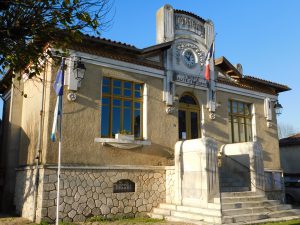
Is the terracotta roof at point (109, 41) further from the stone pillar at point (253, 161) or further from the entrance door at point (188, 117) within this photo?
the stone pillar at point (253, 161)

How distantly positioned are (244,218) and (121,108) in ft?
18.7

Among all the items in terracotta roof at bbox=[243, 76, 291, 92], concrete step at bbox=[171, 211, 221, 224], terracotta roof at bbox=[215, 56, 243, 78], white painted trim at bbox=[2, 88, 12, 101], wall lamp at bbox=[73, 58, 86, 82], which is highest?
terracotta roof at bbox=[215, 56, 243, 78]

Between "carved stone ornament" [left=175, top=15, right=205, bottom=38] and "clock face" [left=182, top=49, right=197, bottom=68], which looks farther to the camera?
"carved stone ornament" [left=175, top=15, right=205, bottom=38]

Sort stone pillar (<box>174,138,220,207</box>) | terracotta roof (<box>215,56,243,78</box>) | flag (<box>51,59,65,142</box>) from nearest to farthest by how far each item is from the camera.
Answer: flag (<box>51,59,65,142</box>) < stone pillar (<box>174,138,220,207</box>) < terracotta roof (<box>215,56,243,78</box>)

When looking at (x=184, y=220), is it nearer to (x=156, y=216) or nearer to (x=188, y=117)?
(x=156, y=216)

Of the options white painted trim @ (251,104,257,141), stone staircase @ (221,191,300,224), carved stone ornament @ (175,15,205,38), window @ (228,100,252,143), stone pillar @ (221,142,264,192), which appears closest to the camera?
stone staircase @ (221,191,300,224)

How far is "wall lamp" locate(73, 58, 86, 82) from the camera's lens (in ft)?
36.9

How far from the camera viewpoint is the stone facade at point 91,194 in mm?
A: 10188

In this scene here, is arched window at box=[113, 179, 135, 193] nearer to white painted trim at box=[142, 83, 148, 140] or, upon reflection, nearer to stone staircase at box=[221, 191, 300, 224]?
white painted trim at box=[142, 83, 148, 140]

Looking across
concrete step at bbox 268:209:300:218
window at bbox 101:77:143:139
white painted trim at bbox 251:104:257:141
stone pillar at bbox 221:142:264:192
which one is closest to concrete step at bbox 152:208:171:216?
window at bbox 101:77:143:139

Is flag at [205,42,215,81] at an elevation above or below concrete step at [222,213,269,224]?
above

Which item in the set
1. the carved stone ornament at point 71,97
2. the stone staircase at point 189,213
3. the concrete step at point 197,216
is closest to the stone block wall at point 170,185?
the stone staircase at point 189,213

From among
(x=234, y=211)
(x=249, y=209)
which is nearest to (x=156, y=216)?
(x=234, y=211)

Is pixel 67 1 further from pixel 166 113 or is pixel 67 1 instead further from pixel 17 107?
pixel 17 107
